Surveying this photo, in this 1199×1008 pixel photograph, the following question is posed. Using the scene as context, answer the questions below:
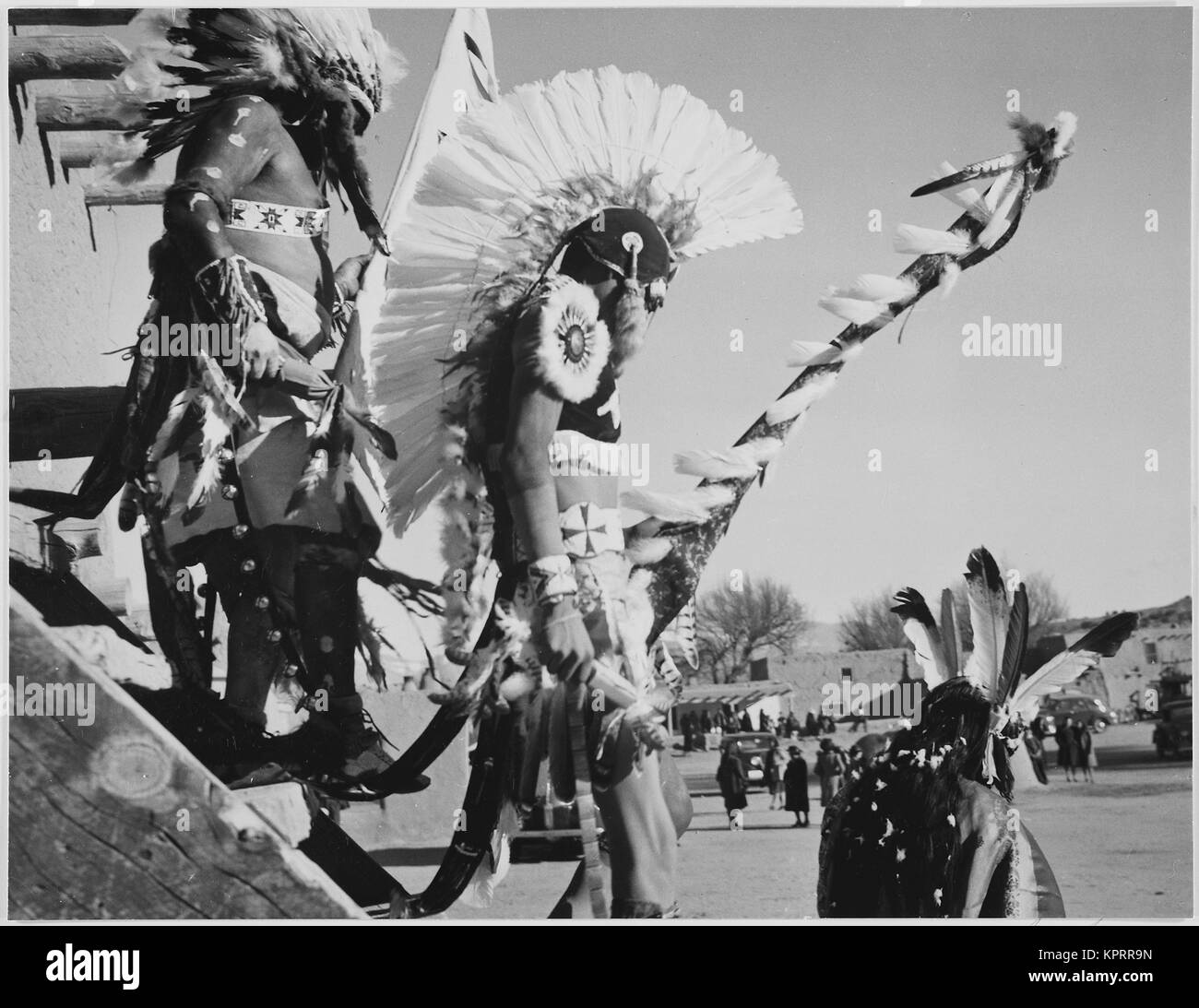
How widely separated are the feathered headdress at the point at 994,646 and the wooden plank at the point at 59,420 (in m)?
3.45

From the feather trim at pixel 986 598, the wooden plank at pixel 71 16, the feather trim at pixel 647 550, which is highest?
the wooden plank at pixel 71 16

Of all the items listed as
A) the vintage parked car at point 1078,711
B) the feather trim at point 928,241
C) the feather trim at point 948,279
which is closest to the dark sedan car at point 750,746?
the vintage parked car at point 1078,711

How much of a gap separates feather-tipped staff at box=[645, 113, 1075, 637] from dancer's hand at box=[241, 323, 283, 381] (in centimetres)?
176

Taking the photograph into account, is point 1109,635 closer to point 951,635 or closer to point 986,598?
point 986,598

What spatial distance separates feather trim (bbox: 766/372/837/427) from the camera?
18.8 ft

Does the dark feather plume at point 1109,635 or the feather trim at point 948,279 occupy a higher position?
the feather trim at point 948,279

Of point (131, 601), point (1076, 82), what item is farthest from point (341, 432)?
A: point (1076, 82)

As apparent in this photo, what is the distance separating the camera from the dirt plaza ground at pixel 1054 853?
569 centimetres

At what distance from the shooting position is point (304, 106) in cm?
576

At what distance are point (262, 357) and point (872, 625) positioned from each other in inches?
110

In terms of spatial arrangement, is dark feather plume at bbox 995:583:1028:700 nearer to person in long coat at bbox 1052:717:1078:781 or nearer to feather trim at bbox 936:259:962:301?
person in long coat at bbox 1052:717:1078:781

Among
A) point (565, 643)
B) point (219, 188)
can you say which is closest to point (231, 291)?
point (219, 188)

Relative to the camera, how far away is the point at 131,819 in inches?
223

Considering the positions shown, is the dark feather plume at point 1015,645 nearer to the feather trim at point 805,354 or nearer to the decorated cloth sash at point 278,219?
the feather trim at point 805,354
